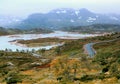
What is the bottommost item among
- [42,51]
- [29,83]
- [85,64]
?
[42,51]

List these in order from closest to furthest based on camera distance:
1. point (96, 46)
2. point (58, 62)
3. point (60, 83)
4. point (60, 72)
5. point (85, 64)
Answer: point (60, 83) < point (60, 72) < point (58, 62) < point (85, 64) < point (96, 46)

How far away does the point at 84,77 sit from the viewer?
3741 cm

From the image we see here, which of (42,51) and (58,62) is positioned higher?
(58,62)

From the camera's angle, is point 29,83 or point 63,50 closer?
point 29,83

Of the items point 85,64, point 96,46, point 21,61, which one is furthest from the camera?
point 96,46

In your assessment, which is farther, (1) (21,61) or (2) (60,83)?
(1) (21,61)

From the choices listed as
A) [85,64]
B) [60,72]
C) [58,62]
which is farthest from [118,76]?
[85,64]

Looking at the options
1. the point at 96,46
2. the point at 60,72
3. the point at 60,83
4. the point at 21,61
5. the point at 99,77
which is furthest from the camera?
the point at 96,46

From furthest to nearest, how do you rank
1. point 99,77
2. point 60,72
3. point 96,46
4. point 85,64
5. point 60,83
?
point 96,46 < point 85,64 < point 60,72 < point 99,77 < point 60,83

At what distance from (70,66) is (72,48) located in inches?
4171

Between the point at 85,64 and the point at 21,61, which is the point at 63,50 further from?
the point at 85,64

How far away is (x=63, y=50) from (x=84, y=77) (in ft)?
359

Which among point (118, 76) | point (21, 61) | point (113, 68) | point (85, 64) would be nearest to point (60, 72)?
point (113, 68)

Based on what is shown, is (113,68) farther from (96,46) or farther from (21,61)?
(96,46)
